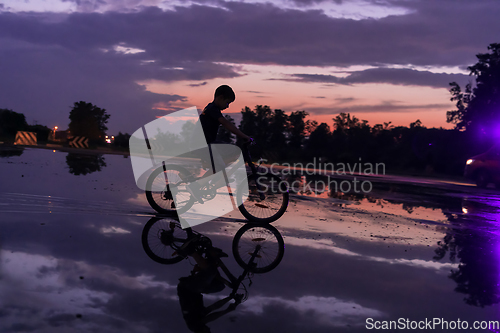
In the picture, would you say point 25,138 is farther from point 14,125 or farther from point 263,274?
point 263,274

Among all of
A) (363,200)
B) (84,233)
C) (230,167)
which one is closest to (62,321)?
(84,233)

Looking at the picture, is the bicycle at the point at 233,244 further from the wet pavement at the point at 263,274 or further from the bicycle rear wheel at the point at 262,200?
the bicycle rear wheel at the point at 262,200

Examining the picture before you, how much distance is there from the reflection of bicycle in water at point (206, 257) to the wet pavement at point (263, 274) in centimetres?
11

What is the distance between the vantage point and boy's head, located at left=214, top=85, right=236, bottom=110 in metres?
7.36

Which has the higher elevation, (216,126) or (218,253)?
(216,126)

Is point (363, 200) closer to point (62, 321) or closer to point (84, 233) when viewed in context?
point (84, 233)

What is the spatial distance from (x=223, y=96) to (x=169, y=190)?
2016mm

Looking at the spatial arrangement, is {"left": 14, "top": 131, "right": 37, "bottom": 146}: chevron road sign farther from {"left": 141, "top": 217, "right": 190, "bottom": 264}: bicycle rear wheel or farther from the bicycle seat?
the bicycle seat

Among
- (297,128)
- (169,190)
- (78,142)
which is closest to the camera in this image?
(169,190)

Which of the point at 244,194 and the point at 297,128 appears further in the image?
the point at 297,128

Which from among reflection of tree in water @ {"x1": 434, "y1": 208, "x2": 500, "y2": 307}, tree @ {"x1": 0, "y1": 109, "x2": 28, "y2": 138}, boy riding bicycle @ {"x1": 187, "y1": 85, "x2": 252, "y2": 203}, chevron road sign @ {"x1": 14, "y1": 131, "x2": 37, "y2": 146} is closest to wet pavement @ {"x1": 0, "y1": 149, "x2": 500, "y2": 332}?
reflection of tree in water @ {"x1": 434, "y1": 208, "x2": 500, "y2": 307}

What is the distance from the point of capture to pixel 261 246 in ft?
19.6

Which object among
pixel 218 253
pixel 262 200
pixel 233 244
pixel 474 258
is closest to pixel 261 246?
pixel 233 244

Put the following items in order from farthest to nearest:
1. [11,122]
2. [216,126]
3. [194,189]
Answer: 1. [11,122]
2. [194,189]
3. [216,126]
